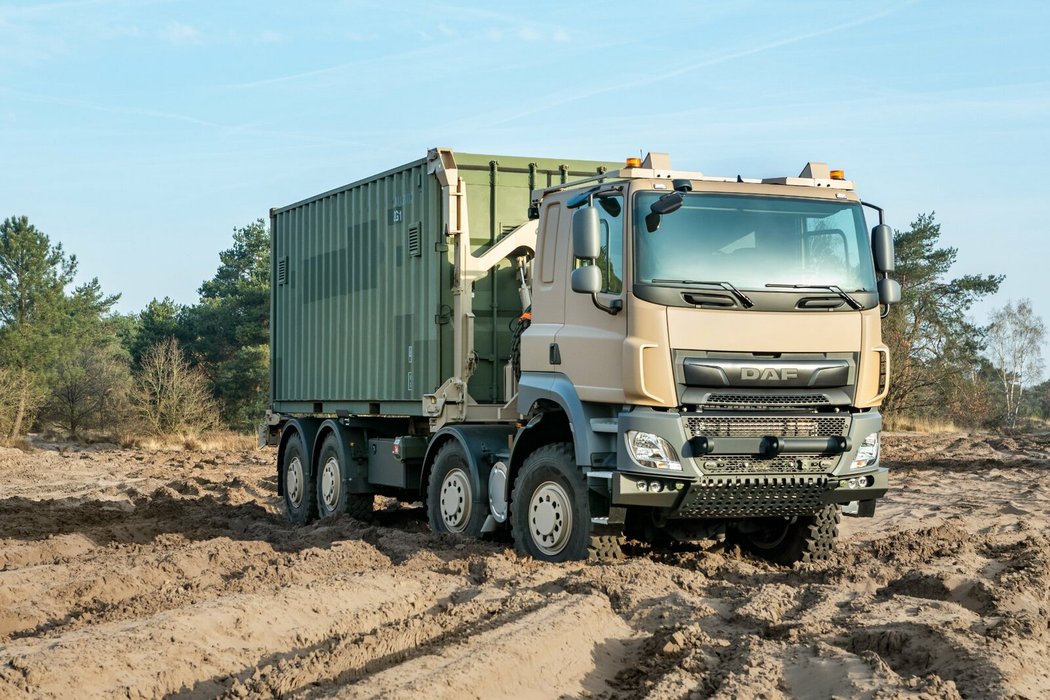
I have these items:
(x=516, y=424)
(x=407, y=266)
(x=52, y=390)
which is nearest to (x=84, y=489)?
(x=407, y=266)

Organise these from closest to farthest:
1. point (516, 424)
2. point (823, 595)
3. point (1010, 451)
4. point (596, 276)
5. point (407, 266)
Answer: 1. point (823, 595)
2. point (596, 276)
3. point (516, 424)
4. point (407, 266)
5. point (1010, 451)

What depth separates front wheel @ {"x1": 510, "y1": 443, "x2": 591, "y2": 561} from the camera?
9.62 metres

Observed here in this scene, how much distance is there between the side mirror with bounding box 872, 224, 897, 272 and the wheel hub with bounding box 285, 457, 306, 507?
7974mm

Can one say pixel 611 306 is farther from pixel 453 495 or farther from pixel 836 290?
pixel 453 495

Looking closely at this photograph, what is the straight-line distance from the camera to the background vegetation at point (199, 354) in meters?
41.0

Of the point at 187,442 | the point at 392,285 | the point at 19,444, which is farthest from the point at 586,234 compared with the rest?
the point at 19,444

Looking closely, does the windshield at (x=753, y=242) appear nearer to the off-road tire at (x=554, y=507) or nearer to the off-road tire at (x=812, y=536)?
the off-road tire at (x=554, y=507)

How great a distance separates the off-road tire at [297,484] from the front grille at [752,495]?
6734mm

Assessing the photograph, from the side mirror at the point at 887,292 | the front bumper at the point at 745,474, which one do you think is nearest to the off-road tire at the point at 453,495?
the front bumper at the point at 745,474

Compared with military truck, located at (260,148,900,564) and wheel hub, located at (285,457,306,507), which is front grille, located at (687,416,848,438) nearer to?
military truck, located at (260,148,900,564)

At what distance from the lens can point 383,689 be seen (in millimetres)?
5480

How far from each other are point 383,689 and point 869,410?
568 cm

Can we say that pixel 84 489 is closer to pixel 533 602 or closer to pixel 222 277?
pixel 533 602

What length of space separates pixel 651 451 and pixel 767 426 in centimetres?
94
